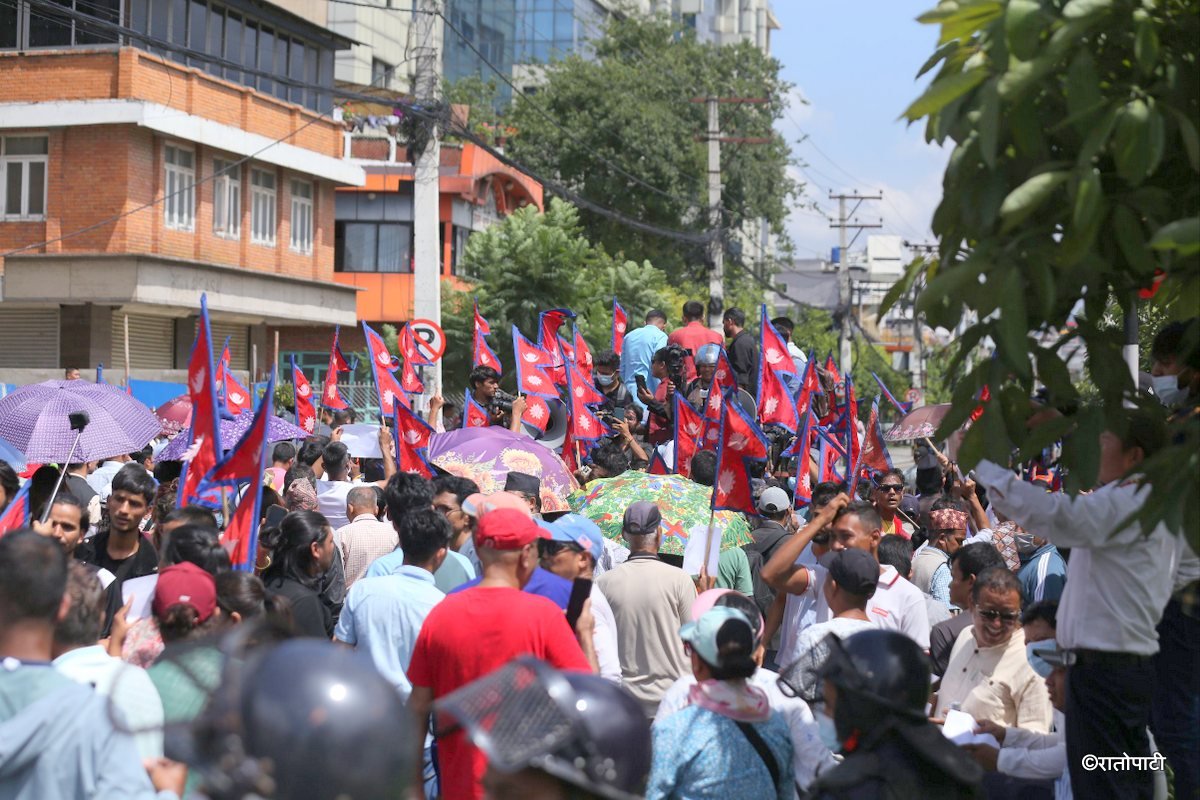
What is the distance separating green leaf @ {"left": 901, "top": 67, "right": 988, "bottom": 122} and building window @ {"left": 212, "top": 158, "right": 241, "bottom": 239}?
3006 centimetres

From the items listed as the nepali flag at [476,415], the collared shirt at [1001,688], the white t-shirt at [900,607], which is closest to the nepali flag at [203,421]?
the white t-shirt at [900,607]

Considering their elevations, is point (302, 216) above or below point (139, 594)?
above

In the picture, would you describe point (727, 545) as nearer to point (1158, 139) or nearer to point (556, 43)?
point (1158, 139)

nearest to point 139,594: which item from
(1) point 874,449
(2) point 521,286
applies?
(1) point 874,449

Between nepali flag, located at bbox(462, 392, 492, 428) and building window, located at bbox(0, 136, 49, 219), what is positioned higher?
building window, located at bbox(0, 136, 49, 219)

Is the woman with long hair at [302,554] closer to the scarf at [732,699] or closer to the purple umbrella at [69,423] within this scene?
the purple umbrella at [69,423]

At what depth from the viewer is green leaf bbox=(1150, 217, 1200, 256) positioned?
2.94m

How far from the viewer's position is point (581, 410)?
12.8 metres

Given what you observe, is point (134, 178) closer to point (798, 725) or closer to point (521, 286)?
point (521, 286)

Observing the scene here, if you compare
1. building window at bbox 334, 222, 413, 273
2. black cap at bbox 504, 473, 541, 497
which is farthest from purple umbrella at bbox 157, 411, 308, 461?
building window at bbox 334, 222, 413, 273

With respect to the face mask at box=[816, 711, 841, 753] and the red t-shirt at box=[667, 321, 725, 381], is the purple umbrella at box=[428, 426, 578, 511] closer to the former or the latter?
the red t-shirt at box=[667, 321, 725, 381]

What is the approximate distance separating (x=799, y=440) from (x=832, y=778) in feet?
29.4

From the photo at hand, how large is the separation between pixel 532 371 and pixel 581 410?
3.08 feet

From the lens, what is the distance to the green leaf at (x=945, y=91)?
3168 millimetres
